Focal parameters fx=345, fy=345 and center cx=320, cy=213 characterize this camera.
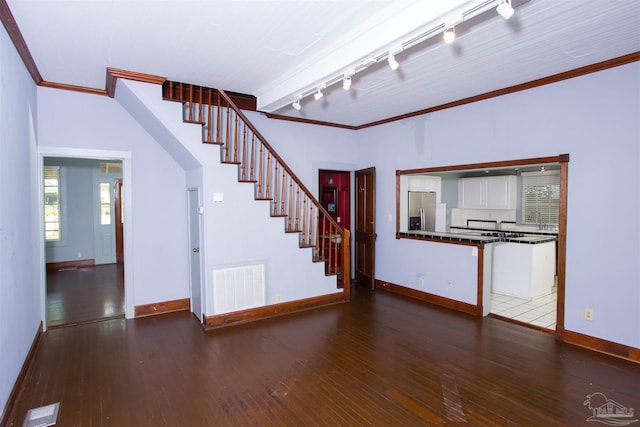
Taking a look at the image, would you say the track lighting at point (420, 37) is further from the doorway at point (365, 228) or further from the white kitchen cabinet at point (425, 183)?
the white kitchen cabinet at point (425, 183)

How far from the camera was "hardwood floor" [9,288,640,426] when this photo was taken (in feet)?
8.36

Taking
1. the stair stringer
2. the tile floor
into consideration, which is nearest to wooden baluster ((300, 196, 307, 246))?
the stair stringer

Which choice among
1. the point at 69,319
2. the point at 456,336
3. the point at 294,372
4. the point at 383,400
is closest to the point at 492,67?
the point at 456,336

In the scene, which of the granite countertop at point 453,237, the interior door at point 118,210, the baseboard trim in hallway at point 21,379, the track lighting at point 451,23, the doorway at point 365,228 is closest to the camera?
the track lighting at point 451,23

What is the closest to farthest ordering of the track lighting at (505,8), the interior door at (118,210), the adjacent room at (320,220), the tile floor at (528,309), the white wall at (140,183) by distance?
the track lighting at (505,8)
the adjacent room at (320,220)
the white wall at (140,183)
the tile floor at (528,309)
the interior door at (118,210)

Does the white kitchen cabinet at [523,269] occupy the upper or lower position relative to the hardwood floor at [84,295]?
upper

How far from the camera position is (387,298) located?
5.51 metres

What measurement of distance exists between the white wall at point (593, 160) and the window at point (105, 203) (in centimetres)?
794

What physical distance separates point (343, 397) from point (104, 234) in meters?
7.61

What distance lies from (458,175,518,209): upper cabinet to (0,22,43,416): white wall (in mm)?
8090

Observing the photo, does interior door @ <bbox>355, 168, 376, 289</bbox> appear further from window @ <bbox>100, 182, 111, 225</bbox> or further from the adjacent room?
window @ <bbox>100, 182, 111, 225</bbox>

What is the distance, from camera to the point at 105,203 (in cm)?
818

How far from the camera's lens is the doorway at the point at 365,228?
6043 millimetres

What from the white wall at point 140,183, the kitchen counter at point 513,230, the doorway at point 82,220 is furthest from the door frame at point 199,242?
the kitchen counter at point 513,230
